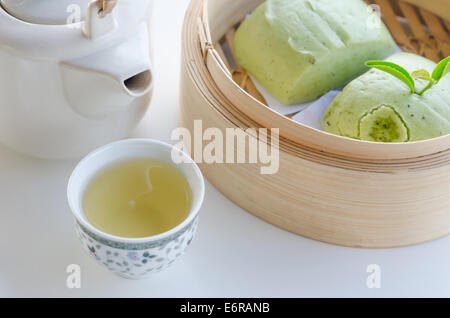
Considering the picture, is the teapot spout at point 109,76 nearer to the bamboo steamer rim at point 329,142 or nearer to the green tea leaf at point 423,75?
the bamboo steamer rim at point 329,142

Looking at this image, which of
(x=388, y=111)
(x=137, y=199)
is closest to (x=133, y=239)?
(x=137, y=199)

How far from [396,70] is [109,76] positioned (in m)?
0.41

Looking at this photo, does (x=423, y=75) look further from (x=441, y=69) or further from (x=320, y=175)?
(x=320, y=175)

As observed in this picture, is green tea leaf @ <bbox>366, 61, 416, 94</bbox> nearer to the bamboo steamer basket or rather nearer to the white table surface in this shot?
the bamboo steamer basket

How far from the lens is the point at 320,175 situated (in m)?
0.73

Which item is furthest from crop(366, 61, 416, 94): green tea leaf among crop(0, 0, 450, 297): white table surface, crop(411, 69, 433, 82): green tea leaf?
crop(0, 0, 450, 297): white table surface

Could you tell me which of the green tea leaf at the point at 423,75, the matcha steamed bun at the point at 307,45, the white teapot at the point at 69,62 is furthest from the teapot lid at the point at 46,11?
the green tea leaf at the point at 423,75

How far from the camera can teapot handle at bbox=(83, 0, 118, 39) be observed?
2.16ft

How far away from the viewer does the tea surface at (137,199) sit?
0.71 meters

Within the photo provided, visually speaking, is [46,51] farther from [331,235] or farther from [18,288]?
[331,235]

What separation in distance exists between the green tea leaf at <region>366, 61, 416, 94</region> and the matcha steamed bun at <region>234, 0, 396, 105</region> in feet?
0.47

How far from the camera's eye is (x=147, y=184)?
75 cm
